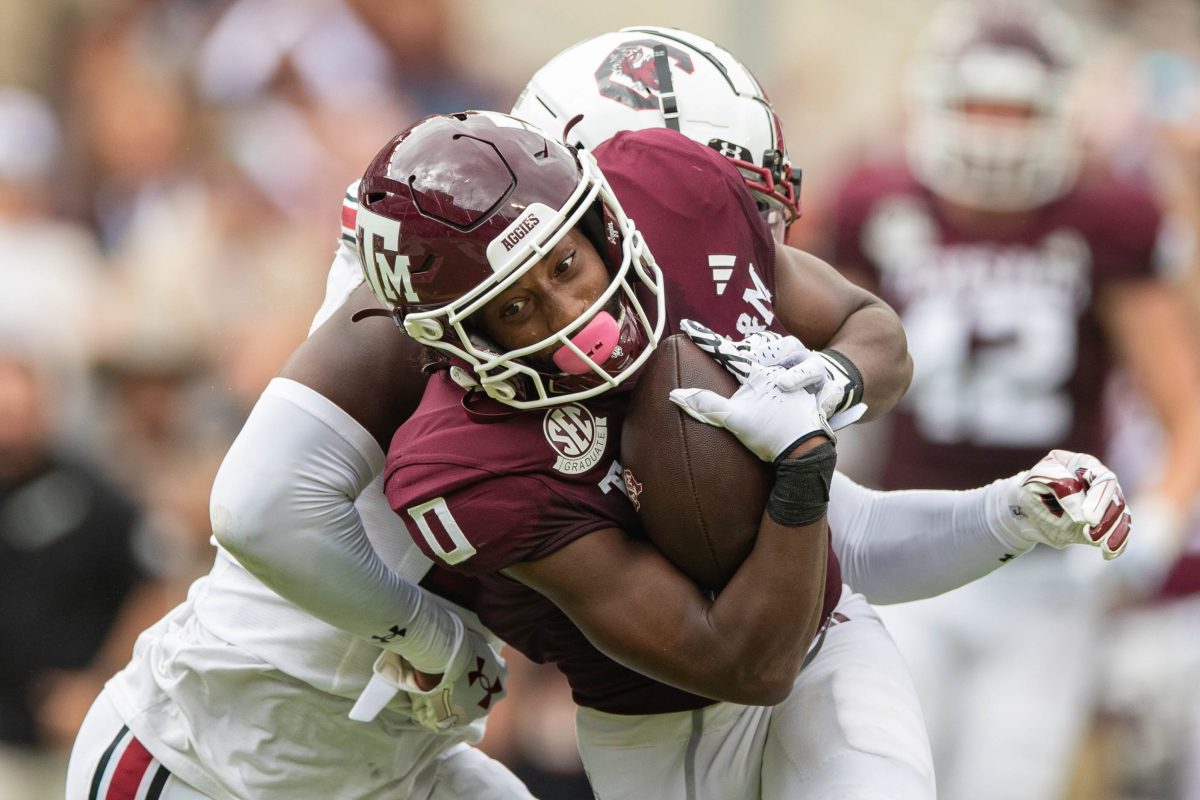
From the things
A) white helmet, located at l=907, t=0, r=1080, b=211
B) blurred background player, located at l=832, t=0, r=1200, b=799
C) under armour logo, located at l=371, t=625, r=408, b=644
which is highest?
under armour logo, located at l=371, t=625, r=408, b=644

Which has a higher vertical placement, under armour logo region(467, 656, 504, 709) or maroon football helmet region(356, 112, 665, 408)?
maroon football helmet region(356, 112, 665, 408)

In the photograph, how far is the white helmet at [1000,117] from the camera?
17.3ft

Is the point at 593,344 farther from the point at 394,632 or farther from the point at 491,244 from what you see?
the point at 394,632

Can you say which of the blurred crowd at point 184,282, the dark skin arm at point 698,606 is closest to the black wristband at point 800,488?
the dark skin arm at point 698,606

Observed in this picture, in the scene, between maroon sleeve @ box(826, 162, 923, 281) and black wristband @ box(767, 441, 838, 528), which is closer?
black wristband @ box(767, 441, 838, 528)

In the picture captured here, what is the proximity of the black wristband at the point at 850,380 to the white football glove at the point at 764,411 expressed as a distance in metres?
0.18

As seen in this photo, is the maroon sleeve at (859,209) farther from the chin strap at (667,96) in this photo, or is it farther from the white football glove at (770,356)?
the white football glove at (770,356)

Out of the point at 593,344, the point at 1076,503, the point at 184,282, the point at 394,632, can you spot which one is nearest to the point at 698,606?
the point at 593,344

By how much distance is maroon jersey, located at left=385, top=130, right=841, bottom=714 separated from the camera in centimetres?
236

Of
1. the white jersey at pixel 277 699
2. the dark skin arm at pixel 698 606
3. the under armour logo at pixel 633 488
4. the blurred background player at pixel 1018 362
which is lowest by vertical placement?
the blurred background player at pixel 1018 362

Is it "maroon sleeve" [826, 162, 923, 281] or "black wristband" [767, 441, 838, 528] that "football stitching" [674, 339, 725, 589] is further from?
"maroon sleeve" [826, 162, 923, 281]

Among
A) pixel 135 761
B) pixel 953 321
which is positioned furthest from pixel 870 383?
pixel 953 321

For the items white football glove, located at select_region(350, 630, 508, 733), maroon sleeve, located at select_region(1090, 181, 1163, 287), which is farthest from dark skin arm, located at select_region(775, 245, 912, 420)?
maroon sleeve, located at select_region(1090, 181, 1163, 287)

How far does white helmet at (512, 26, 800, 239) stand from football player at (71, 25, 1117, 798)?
0.04m
